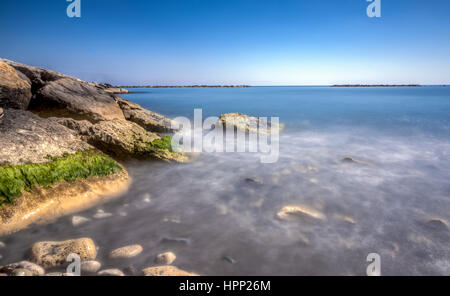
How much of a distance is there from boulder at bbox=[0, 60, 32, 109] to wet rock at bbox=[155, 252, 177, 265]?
21.3 feet

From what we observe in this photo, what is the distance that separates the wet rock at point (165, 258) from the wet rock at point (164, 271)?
21 centimetres

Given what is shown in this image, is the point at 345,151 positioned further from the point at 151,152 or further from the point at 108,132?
the point at 108,132

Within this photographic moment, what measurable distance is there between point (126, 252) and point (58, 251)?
823 mm

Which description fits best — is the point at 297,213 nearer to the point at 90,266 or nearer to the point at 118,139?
the point at 90,266

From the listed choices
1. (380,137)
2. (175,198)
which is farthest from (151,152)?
(380,137)

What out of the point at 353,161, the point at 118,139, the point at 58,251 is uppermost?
the point at 118,139

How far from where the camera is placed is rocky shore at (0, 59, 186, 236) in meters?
4.02

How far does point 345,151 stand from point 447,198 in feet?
14.4

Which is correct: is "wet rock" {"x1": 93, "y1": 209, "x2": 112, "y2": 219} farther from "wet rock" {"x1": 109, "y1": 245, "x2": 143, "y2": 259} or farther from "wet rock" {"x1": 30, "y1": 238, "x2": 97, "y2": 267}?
"wet rock" {"x1": 109, "y1": 245, "x2": 143, "y2": 259}

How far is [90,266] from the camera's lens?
9.66ft

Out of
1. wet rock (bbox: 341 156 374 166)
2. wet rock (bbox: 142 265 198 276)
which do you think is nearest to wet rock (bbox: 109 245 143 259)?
wet rock (bbox: 142 265 198 276)

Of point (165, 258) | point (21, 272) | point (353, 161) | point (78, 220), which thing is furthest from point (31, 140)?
point (353, 161)

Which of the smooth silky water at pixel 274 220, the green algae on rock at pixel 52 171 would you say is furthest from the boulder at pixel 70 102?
the smooth silky water at pixel 274 220

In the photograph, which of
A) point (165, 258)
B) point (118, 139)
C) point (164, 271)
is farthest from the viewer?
point (118, 139)
